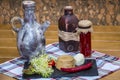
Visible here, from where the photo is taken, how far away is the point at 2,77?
4.71 feet

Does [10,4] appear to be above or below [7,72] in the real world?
above

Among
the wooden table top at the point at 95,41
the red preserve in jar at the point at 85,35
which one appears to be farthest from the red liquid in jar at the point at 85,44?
the wooden table top at the point at 95,41

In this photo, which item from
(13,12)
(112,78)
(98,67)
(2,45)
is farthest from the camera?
(13,12)

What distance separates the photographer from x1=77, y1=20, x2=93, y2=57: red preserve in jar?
1.56 metres

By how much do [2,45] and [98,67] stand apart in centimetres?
56

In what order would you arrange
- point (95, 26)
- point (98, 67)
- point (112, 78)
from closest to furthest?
point (112, 78), point (98, 67), point (95, 26)

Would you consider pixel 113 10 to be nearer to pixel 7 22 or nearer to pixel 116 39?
pixel 116 39

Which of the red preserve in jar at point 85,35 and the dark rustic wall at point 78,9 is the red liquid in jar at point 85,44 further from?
the dark rustic wall at point 78,9

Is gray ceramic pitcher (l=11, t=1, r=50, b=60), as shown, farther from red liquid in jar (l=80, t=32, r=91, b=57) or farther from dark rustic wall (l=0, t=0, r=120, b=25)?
dark rustic wall (l=0, t=0, r=120, b=25)

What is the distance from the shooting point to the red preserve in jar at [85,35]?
156 centimetres

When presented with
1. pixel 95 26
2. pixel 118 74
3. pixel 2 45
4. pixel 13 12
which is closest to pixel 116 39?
pixel 95 26

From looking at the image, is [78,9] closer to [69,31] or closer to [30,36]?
[69,31]

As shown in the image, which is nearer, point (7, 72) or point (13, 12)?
point (7, 72)

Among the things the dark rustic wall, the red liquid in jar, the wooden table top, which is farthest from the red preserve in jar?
the dark rustic wall
